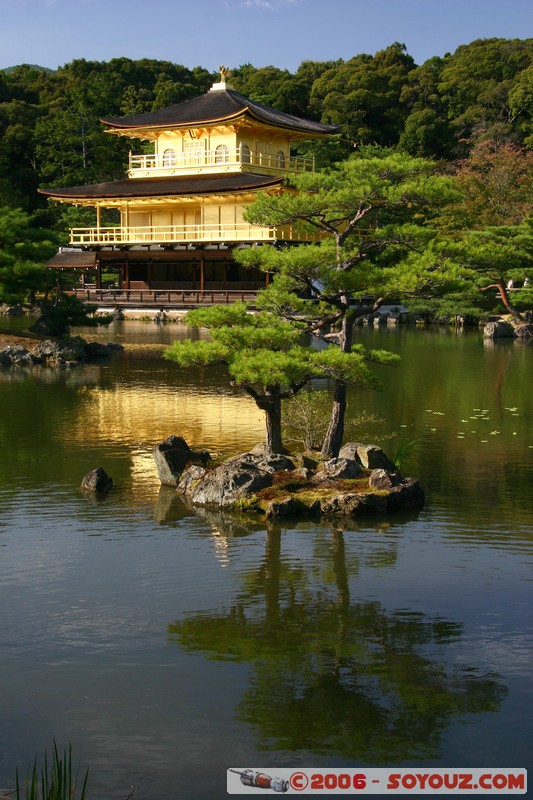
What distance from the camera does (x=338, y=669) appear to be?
297 inches

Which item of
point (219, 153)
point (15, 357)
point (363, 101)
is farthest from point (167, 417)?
point (363, 101)

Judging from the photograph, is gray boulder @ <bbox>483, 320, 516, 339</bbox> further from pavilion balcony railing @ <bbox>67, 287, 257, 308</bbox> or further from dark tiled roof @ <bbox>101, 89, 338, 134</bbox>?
dark tiled roof @ <bbox>101, 89, 338, 134</bbox>

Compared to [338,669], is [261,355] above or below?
above

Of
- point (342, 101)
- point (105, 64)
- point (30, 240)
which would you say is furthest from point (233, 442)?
point (105, 64)

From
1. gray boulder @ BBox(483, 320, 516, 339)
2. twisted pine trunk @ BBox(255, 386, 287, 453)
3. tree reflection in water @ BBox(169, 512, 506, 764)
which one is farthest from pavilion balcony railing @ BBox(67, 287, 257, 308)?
tree reflection in water @ BBox(169, 512, 506, 764)

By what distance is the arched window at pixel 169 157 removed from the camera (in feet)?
159

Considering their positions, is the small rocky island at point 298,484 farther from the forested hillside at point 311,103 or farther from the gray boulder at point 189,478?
the forested hillside at point 311,103

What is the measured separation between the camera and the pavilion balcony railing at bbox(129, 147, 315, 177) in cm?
4597

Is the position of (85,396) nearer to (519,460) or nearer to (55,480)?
(55,480)

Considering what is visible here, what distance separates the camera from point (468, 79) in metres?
69.3

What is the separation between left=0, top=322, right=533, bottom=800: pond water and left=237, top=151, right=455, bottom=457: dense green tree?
2841 mm

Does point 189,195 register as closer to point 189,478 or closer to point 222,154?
point 222,154

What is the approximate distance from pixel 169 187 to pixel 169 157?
3676mm

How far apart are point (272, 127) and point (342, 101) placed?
25867 millimetres
